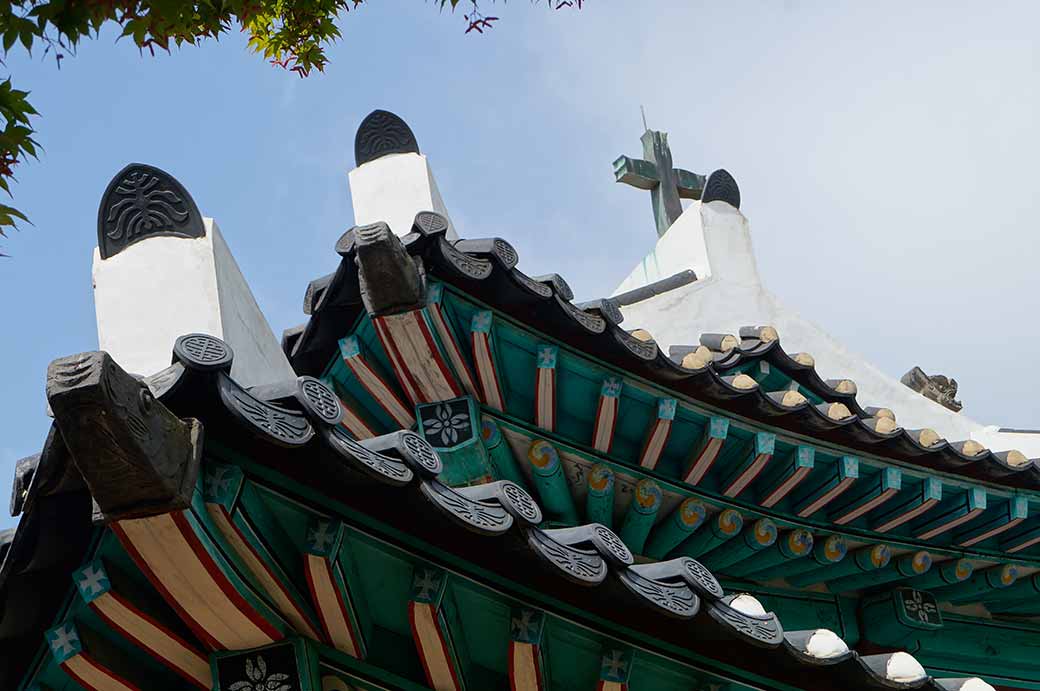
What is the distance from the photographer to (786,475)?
7973 mm

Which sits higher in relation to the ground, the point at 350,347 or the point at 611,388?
the point at 611,388

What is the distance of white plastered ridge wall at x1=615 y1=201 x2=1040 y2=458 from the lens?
10547mm

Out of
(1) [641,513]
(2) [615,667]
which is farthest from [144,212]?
(2) [615,667]

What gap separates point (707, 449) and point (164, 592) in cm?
368

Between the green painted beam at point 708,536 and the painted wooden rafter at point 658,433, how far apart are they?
1.96 ft

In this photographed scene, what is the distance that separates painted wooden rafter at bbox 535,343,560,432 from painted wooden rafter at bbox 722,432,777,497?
111 centimetres

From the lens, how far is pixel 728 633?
512cm

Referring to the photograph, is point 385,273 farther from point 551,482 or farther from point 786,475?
point 786,475

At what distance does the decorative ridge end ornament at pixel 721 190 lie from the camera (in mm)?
11242

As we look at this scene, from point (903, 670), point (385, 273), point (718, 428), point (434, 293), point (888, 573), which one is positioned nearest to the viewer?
point (903, 670)

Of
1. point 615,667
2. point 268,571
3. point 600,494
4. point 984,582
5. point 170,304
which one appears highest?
point 984,582

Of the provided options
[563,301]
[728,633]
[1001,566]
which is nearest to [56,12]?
[728,633]

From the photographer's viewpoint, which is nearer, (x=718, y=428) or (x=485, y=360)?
(x=485, y=360)

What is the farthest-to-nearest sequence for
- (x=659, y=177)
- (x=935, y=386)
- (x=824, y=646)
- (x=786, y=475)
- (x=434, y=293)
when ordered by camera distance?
(x=659, y=177), (x=935, y=386), (x=786, y=475), (x=434, y=293), (x=824, y=646)
